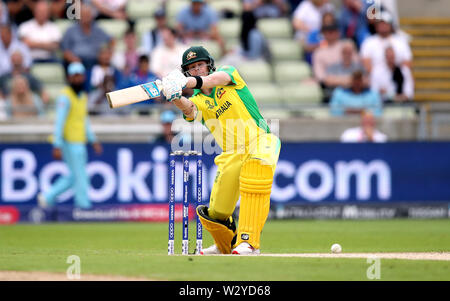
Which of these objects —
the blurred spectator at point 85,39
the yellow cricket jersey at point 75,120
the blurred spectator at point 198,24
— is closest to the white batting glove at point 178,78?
the yellow cricket jersey at point 75,120

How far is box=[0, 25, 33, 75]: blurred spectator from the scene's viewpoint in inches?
619

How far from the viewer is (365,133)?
15.0 metres

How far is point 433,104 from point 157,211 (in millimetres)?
5554

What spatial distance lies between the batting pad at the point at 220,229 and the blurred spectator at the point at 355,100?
7.26 metres

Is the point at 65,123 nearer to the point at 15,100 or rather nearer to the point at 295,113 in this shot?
the point at 15,100

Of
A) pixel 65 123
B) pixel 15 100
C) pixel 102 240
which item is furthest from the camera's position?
pixel 15 100

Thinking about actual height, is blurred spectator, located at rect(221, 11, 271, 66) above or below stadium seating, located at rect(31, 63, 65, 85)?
above

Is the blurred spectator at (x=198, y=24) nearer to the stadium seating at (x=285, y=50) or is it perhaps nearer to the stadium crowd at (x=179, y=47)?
the stadium crowd at (x=179, y=47)

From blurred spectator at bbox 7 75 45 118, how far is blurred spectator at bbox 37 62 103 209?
111 cm

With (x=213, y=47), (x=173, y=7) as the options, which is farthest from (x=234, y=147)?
(x=173, y=7)

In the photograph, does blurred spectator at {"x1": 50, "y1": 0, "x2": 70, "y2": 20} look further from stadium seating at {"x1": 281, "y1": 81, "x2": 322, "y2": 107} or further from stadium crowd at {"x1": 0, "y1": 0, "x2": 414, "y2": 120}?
stadium seating at {"x1": 281, "y1": 81, "x2": 322, "y2": 107}

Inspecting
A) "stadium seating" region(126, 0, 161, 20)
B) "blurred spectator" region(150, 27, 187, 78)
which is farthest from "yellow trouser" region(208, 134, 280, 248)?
"stadium seating" region(126, 0, 161, 20)

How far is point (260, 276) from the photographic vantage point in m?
6.43

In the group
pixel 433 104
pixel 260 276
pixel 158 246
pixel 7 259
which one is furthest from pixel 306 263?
pixel 433 104
